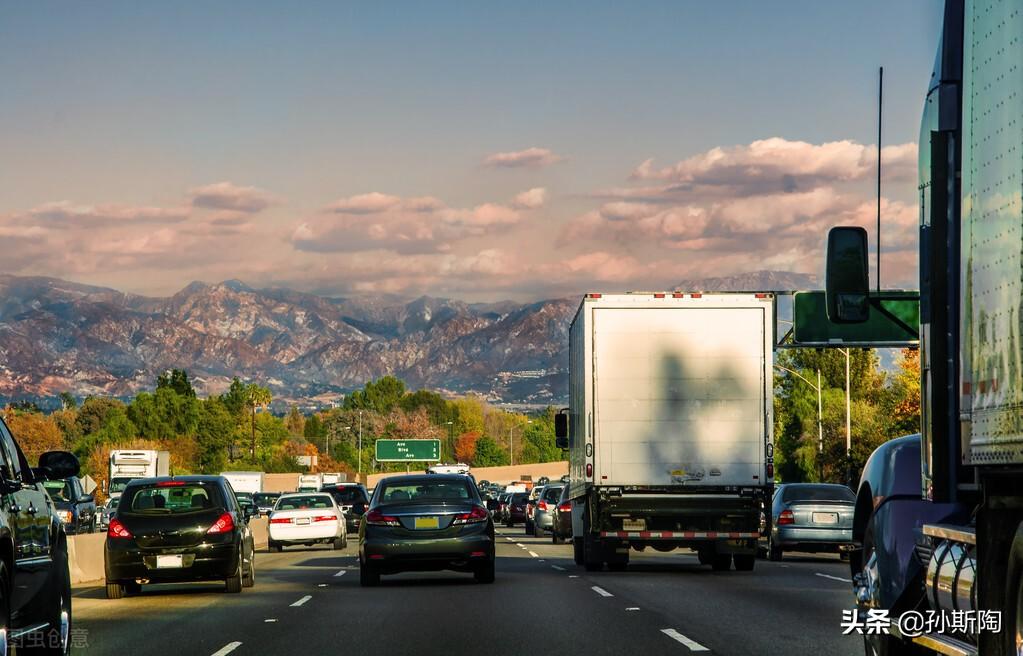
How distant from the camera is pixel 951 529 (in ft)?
27.6

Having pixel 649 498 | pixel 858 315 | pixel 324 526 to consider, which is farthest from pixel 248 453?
pixel 858 315

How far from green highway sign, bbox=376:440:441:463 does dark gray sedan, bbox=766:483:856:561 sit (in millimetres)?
114074

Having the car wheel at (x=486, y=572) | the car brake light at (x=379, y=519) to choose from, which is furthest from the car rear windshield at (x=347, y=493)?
the car brake light at (x=379, y=519)

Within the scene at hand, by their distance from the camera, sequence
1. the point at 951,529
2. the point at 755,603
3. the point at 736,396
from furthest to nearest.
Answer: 1. the point at 736,396
2. the point at 755,603
3. the point at 951,529

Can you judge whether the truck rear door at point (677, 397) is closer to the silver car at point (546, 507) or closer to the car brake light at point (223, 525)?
the car brake light at point (223, 525)

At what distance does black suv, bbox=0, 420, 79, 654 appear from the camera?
9891 mm

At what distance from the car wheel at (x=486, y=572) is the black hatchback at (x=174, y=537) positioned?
11.6 feet

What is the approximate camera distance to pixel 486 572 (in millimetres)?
23750

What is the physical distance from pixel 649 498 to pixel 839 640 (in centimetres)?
1032

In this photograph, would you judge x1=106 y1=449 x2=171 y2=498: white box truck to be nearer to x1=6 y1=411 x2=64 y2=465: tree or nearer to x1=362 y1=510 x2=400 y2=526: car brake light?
x1=362 y1=510 x2=400 y2=526: car brake light

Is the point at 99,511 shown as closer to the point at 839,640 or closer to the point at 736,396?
the point at 736,396

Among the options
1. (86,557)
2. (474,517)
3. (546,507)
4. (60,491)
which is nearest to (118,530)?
(474,517)

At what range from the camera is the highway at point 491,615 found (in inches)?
571


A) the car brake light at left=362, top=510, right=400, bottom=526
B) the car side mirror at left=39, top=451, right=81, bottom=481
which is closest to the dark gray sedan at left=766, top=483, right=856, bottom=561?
the car brake light at left=362, top=510, right=400, bottom=526
